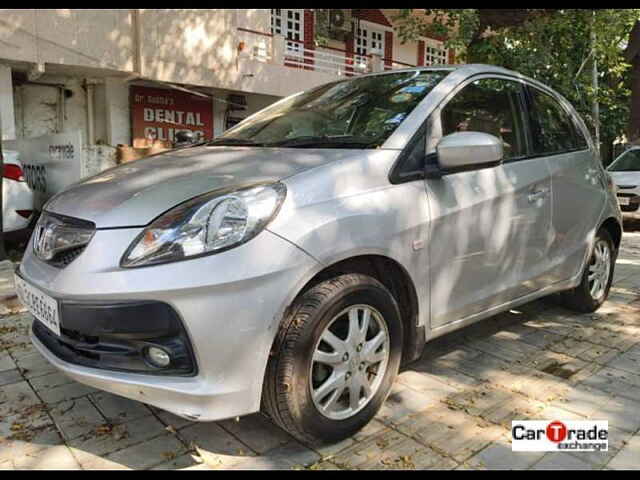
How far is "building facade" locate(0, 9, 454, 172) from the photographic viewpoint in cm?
880

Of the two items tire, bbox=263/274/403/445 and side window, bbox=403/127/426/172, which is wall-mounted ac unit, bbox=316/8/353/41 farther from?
tire, bbox=263/274/403/445

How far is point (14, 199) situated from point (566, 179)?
541cm

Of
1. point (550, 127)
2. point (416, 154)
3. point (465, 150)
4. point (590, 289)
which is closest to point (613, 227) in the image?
point (590, 289)

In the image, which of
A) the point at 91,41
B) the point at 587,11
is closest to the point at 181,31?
the point at 91,41

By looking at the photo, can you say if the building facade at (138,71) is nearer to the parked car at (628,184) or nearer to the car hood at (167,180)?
the car hood at (167,180)

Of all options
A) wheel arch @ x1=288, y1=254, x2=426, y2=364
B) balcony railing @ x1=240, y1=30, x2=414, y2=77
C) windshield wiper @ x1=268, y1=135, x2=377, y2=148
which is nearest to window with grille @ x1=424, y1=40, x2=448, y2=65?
balcony railing @ x1=240, y1=30, x2=414, y2=77

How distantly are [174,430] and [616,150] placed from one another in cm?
2308

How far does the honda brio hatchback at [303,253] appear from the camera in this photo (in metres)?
2.01

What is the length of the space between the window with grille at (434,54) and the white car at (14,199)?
14.6 metres

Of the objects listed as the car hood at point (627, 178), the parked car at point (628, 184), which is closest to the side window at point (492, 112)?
the parked car at point (628, 184)

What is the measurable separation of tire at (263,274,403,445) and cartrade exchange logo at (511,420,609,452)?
614 mm

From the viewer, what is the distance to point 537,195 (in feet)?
10.6

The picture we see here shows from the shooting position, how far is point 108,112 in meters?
10.8

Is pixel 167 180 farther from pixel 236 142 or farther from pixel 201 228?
pixel 236 142
